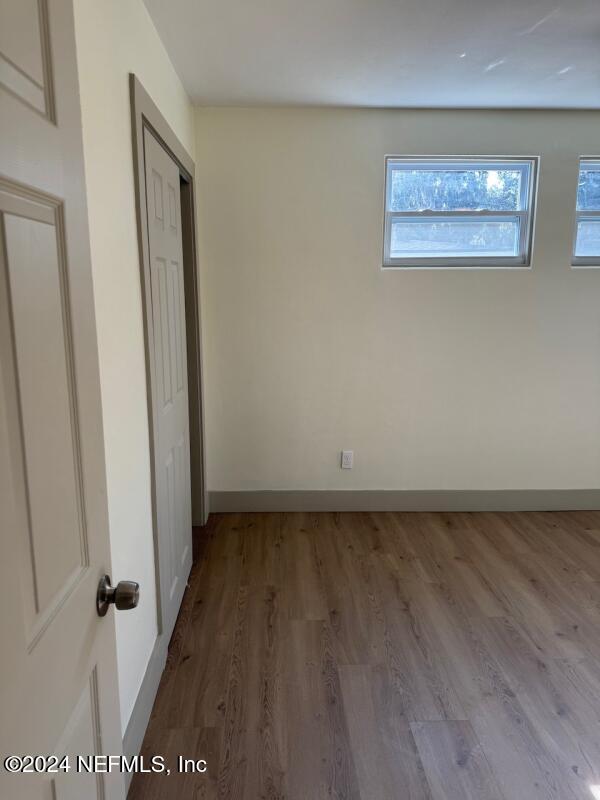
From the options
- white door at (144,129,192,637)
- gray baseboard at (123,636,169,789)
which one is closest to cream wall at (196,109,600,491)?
white door at (144,129,192,637)

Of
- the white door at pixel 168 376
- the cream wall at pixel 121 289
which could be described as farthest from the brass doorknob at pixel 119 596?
the white door at pixel 168 376

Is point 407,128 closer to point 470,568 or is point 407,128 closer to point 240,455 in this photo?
point 240,455

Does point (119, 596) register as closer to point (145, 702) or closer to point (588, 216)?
point (145, 702)

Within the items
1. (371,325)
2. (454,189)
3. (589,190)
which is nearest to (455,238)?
(454,189)

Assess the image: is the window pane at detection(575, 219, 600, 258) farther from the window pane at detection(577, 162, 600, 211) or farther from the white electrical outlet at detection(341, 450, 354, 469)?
the white electrical outlet at detection(341, 450, 354, 469)

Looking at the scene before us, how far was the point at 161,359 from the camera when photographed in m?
2.04

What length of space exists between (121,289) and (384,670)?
1.75 m

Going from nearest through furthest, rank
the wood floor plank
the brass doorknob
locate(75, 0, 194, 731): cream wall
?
the brass doorknob
locate(75, 0, 194, 731): cream wall
the wood floor plank

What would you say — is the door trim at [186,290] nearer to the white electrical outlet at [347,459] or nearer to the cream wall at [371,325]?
the cream wall at [371,325]

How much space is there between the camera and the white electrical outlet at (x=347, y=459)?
134 inches

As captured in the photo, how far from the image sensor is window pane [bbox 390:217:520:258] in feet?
10.7

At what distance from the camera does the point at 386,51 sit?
87.9 inches

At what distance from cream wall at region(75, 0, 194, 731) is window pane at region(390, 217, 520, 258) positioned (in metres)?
1.84

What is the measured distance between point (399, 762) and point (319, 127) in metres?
3.18
